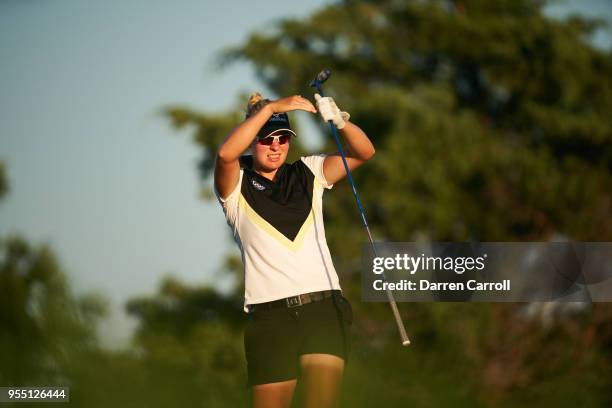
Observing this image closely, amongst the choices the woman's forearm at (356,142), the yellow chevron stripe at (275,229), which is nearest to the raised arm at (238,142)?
the yellow chevron stripe at (275,229)

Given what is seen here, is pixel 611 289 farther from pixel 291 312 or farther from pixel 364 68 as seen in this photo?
pixel 291 312

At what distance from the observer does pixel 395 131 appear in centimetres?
1628

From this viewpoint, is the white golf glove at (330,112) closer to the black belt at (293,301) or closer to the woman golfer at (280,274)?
the woman golfer at (280,274)

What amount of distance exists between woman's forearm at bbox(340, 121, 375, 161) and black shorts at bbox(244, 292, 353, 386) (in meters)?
0.89

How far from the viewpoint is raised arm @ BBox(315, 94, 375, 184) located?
4688 mm

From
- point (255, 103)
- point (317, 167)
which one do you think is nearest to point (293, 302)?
point (317, 167)

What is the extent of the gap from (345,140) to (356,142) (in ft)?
0.25

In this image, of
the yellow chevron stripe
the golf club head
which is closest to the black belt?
the yellow chevron stripe

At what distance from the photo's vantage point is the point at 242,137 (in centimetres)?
430

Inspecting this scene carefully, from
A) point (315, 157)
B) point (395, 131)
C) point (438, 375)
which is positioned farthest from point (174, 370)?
point (315, 157)

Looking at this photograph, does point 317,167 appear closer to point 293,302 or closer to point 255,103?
point 255,103

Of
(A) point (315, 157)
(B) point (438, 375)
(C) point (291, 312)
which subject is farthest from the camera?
(B) point (438, 375)

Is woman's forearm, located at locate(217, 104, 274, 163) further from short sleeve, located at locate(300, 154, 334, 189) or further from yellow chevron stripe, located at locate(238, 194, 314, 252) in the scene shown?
short sleeve, located at locate(300, 154, 334, 189)

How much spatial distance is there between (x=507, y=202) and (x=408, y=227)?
75.1 inches
